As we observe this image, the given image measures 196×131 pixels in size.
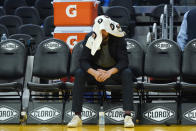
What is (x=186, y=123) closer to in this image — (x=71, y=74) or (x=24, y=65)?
(x=71, y=74)

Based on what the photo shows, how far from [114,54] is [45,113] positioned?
1.12 metres

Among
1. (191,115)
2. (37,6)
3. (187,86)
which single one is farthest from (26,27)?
(191,115)

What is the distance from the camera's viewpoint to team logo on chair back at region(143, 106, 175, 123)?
5.99 meters

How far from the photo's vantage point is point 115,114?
238 inches

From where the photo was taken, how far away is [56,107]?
20.1ft

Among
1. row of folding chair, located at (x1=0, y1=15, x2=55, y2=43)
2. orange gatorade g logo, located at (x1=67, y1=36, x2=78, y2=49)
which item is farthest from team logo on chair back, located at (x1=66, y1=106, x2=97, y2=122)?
row of folding chair, located at (x1=0, y1=15, x2=55, y2=43)

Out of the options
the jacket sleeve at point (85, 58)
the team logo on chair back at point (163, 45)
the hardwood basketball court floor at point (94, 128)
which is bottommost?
the hardwood basketball court floor at point (94, 128)

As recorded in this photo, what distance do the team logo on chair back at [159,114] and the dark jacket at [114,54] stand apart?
25.0 inches

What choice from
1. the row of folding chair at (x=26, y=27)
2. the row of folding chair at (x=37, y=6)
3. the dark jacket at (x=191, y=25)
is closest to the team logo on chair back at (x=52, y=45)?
the dark jacket at (x=191, y=25)

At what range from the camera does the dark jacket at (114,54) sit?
19.6 feet

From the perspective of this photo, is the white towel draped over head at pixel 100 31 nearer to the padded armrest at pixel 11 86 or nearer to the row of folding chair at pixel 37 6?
the padded armrest at pixel 11 86

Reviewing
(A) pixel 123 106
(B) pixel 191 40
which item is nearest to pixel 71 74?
(A) pixel 123 106

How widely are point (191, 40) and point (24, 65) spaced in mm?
2232

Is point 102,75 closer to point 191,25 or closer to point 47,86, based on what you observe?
point 47,86
